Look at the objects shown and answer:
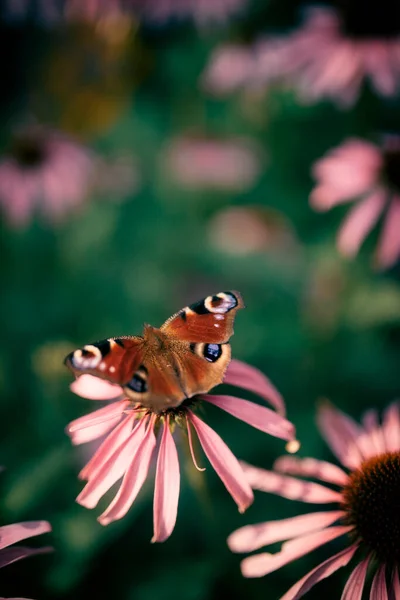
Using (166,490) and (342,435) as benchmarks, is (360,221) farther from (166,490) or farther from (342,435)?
(166,490)

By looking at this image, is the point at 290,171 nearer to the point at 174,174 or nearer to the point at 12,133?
the point at 174,174

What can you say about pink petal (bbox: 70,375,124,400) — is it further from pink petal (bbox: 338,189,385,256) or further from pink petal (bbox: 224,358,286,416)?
pink petal (bbox: 338,189,385,256)

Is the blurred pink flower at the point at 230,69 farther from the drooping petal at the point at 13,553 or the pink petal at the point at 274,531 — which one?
Result: the drooping petal at the point at 13,553

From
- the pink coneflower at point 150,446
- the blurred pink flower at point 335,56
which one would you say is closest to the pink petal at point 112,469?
the pink coneflower at point 150,446

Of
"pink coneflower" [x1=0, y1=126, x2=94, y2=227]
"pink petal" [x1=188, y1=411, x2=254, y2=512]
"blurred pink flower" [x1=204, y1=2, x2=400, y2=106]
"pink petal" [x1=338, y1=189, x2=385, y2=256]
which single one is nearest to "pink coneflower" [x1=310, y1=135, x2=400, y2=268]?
"pink petal" [x1=338, y1=189, x2=385, y2=256]

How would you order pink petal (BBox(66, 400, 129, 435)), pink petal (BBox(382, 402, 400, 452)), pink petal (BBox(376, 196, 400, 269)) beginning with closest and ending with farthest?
pink petal (BBox(66, 400, 129, 435))
pink petal (BBox(382, 402, 400, 452))
pink petal (BBox(376, 196, 400, 269))

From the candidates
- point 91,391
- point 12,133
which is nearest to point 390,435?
point 91,391

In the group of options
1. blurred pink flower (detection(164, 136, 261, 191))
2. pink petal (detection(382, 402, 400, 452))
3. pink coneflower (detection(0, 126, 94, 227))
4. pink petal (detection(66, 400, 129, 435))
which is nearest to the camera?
→ pink petal (detection(66, 400, 129, 435))
